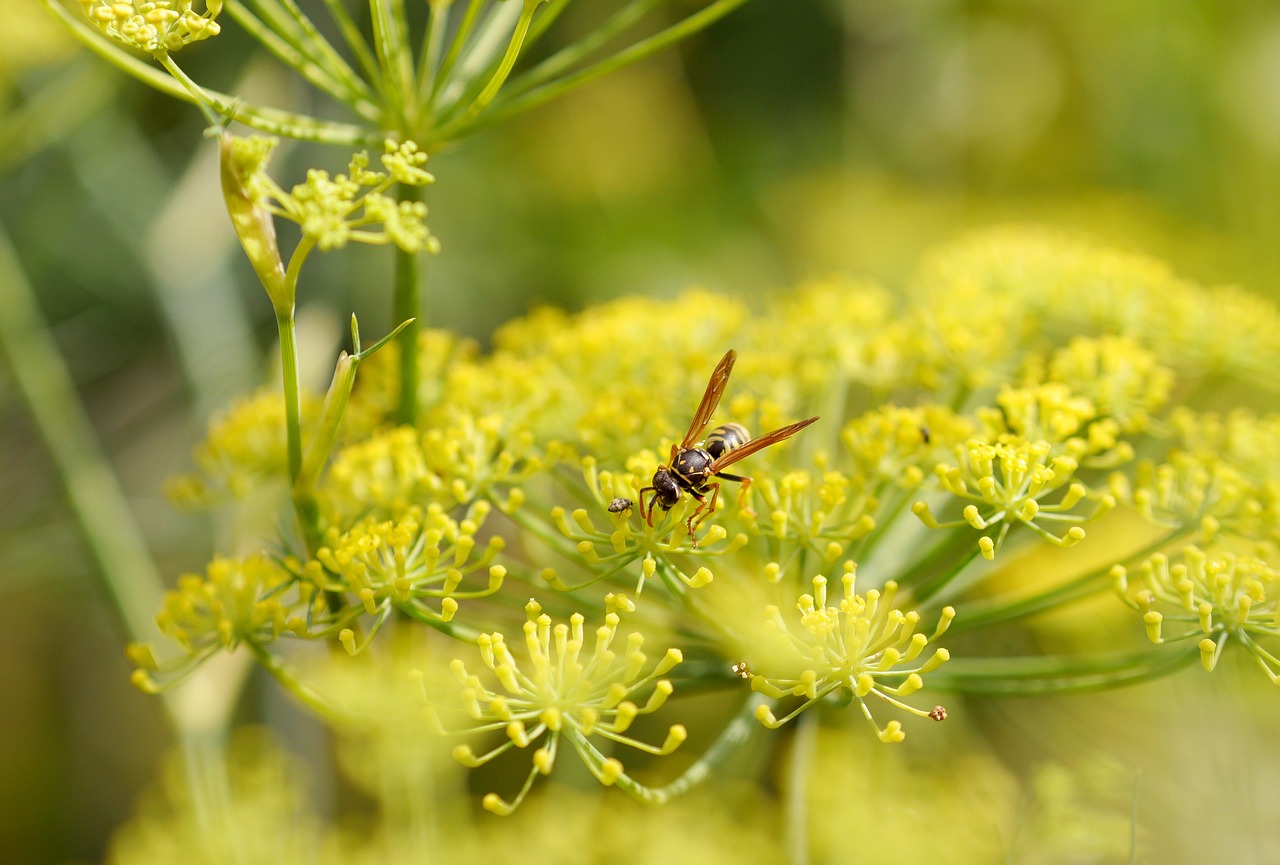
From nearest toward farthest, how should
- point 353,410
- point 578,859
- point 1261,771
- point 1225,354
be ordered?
point 353,410
point 1225,354
point 578,859
point 1261,771

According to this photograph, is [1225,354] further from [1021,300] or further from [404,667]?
[404,667]

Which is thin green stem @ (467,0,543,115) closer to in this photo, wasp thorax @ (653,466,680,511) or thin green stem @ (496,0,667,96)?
thin green stem @ (496,0,667,96)

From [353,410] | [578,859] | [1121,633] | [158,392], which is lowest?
[1121,633]

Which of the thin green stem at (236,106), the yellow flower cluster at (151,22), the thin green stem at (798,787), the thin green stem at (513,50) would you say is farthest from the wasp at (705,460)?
the yellow flower cluster at (151,22)

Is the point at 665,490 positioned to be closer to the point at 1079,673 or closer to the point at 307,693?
the point at 307,693

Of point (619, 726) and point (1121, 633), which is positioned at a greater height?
point (619, 726)

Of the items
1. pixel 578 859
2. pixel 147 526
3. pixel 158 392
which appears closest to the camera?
pixel 578 859

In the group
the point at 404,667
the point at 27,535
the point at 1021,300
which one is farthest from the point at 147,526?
the point at 1021,300
